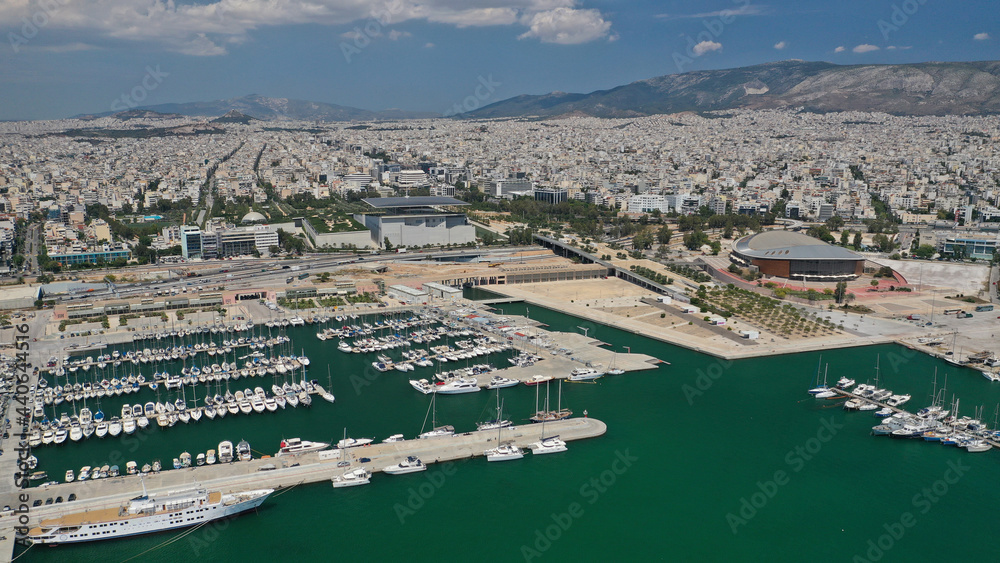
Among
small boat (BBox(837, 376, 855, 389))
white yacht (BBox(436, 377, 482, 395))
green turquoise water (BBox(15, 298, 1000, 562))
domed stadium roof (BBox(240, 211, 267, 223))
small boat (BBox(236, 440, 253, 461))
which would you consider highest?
domed stadium roof (BBox(240, 211, 267, 223))

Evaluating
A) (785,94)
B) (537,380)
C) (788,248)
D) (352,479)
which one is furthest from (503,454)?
(785,94)

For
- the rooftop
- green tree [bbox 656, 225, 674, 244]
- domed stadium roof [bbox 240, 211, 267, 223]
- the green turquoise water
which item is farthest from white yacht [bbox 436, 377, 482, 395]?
domed stadium roof [bbox 240, 211, 267, 223]

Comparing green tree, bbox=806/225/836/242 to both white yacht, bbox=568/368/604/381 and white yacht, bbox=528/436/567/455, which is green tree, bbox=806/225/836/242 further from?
white yacht, bbox=528/436/567/455

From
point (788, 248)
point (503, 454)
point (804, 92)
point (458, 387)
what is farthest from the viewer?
point (804, 92)

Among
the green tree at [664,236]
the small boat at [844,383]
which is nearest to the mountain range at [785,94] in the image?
the green tree at [664,236]

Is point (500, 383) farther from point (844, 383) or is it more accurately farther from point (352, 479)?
point (844, 383)

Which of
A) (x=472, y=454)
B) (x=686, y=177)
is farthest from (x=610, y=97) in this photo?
(x=472, y=454)
